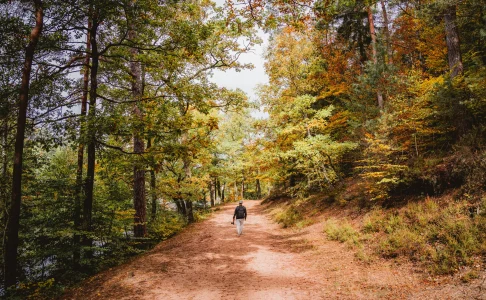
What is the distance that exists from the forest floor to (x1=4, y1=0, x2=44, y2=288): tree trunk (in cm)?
203

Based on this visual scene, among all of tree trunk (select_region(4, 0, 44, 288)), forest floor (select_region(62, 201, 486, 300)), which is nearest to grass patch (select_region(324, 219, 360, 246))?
forest floor (select_region(62, 201, 486, 300))

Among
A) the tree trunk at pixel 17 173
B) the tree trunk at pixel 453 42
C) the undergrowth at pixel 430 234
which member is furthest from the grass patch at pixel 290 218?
the tree trunk at pixel 17 173

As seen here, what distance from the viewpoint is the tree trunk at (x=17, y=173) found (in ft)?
22.9

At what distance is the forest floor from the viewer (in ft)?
17.4

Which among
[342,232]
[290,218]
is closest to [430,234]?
[342,232]

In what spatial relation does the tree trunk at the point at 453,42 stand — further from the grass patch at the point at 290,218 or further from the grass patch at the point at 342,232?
the grass patch at the point at 290,218

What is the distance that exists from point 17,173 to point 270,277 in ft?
26.4

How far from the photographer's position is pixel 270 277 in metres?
7.04

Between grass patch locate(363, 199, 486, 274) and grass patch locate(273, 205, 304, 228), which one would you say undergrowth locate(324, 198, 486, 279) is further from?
grass patch locate(273, 205, 304, 228)

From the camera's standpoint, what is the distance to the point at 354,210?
35.7 feet

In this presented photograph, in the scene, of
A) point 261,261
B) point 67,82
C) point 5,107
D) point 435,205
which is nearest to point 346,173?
point 435,205

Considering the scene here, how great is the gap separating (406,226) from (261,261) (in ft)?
15.5

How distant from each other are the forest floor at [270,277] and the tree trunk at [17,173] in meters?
2.03

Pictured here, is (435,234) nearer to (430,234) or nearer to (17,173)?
(430,234)
